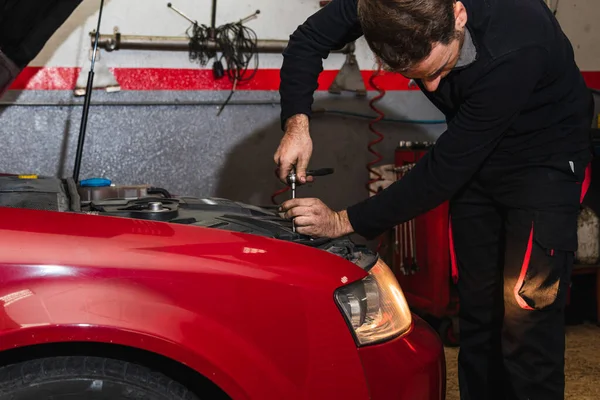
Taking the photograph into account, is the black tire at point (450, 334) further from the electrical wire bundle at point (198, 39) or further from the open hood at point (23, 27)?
the open hood at point (23, 27)

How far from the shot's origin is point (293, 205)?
5.11 ft

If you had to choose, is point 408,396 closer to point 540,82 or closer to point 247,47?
point 540,82

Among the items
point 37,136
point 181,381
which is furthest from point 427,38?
point 37,136

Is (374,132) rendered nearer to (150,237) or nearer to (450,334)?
(450,334)

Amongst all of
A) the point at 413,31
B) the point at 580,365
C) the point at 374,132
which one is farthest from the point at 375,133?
the point at 413,31

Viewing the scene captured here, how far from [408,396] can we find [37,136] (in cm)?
283

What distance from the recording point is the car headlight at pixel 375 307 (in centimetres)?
124

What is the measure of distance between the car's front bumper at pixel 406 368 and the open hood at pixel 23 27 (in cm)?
122

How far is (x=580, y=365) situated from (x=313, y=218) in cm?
195

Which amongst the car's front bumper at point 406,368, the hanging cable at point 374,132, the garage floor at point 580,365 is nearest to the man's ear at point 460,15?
the car's front bumper at point 406,368

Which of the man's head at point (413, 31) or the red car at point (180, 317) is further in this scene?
the man's head at point (413, 31)

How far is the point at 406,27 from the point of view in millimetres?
1331

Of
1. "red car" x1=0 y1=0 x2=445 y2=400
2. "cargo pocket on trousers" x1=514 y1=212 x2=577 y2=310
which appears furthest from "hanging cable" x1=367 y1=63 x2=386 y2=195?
"red car" x1=0 y1=0 x2=445 y2=400

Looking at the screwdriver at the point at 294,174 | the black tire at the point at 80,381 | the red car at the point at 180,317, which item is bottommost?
the black tire at the point at 80,381
